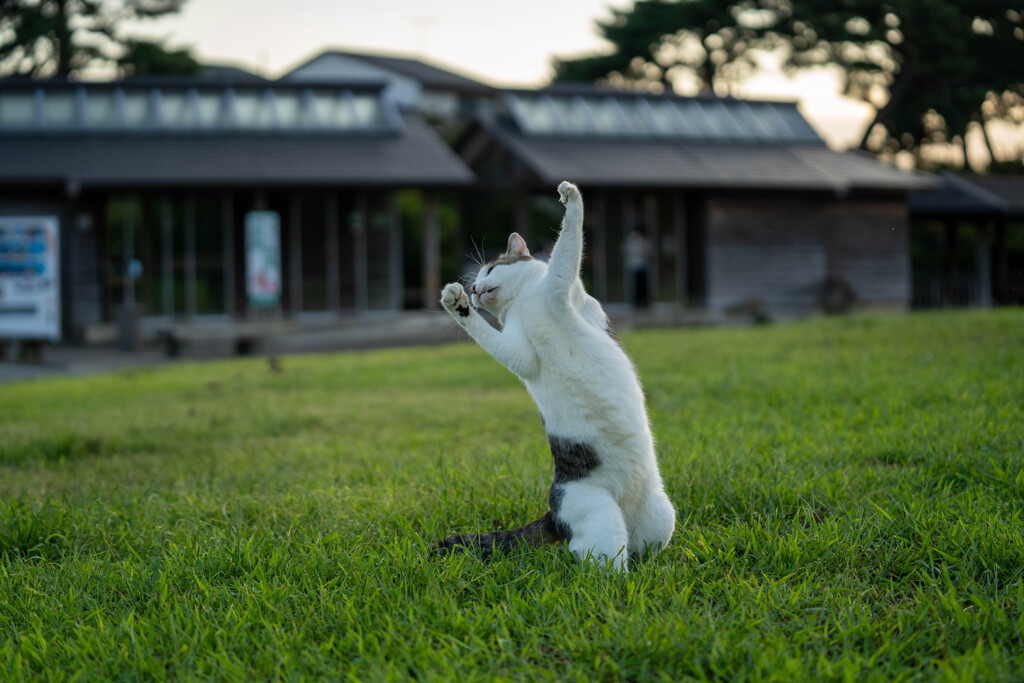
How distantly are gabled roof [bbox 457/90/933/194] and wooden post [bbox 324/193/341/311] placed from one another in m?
4.14

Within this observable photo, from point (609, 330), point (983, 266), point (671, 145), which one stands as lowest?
point (983, 266)

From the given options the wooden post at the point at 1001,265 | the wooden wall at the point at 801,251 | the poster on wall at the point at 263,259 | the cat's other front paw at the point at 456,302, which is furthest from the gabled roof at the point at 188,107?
the cat's other front paw at the point at 456,302

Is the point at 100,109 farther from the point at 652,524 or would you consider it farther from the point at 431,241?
the point at 652,524

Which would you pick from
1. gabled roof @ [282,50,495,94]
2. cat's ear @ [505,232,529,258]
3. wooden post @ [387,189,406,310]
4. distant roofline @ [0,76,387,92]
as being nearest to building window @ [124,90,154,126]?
distant roofline @ [0,76,387,92]

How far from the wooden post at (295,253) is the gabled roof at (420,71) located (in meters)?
22.9

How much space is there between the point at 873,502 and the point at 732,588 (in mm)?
1059

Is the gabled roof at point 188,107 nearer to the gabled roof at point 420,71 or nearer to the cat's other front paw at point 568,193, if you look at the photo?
the cat's other front paw at point 568,193

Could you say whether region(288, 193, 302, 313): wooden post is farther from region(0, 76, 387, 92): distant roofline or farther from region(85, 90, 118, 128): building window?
region(85, 90, 118, 128): building window

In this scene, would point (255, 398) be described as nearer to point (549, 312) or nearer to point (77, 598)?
point (77, 598)

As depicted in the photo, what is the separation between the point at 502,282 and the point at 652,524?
3.19 feet

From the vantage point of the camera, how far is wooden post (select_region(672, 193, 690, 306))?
20984 mm

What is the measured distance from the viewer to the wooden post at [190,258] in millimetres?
18438

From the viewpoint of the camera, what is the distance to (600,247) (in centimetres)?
2050

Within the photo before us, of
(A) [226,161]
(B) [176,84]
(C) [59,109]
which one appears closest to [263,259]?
(A) [226,161]
